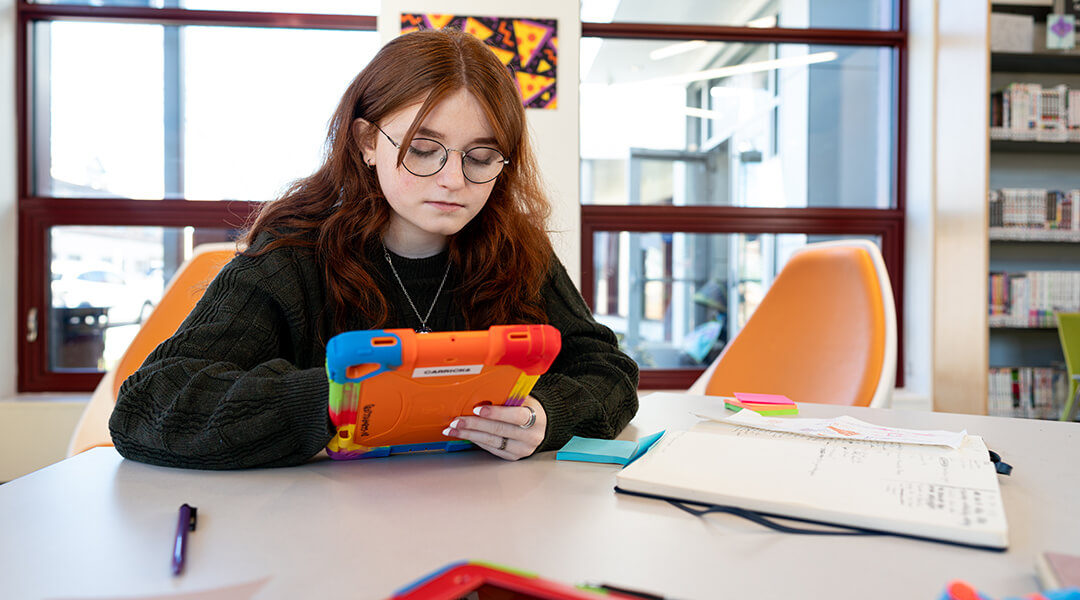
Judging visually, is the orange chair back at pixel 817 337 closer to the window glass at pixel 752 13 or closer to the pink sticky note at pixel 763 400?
the pink sticky note at pixel 763 400

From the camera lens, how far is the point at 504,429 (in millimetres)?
805

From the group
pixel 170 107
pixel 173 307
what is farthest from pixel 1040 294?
pixel 170 107

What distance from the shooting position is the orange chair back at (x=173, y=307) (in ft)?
5.38

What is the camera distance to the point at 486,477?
29.5 inches

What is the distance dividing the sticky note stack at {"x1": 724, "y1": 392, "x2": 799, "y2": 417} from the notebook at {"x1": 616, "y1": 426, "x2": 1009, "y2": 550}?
22 cm

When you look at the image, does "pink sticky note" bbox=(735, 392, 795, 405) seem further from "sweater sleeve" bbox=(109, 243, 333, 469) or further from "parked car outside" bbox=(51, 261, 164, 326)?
"parked car outside" bbox=(51, 261, 164, 326)

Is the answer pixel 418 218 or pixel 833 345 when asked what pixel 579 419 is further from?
pixel 833 345

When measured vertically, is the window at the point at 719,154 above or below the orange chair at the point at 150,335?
above

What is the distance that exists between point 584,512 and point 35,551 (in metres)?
0.42

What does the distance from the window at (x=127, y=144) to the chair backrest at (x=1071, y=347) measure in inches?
122

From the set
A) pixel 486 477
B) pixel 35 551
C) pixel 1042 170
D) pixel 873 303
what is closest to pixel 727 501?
pixel 486 477

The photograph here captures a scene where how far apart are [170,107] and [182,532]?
2934 millimetres

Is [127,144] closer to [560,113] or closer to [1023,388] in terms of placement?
[560,113]

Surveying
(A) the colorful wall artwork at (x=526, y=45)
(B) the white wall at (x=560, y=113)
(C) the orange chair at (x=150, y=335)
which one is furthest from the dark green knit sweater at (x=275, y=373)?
(A) the colorful wall artwork at (x=526, y=45)
